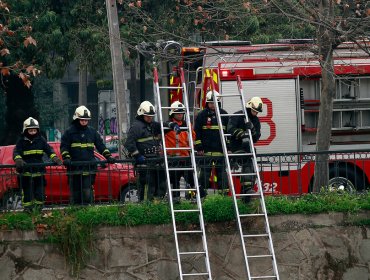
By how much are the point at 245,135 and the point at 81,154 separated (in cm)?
222

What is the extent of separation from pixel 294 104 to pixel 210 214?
5576 millimetres

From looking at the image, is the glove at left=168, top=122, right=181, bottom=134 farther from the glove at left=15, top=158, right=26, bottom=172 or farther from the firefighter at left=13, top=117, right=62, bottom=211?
the glove at left=15, top=158, right=26, bottom=172

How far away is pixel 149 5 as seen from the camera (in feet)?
89.6

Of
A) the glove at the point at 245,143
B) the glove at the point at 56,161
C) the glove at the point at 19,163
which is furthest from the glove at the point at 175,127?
the glove at the point at 19,163

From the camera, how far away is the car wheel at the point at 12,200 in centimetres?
1320

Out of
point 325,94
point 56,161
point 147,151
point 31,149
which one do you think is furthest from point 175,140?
point 325,94

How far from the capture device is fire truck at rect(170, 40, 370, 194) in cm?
1770

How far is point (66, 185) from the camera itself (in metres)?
13.7

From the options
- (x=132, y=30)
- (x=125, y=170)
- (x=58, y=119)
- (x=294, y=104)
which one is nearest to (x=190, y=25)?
(x=132, y=30)

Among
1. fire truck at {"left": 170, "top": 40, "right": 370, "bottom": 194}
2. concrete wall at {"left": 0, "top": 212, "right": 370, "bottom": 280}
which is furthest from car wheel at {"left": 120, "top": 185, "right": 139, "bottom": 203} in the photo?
fire truck at {"left": 170, "top": 40, "right": 370, "bottom": 194}

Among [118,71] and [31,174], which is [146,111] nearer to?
[31,174]

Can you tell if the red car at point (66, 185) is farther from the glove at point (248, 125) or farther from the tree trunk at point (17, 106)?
the tree trunk at point (17, 106)

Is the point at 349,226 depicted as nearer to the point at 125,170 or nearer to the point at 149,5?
the point at 125,170

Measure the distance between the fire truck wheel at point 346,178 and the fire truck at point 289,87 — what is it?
2.40 metres
